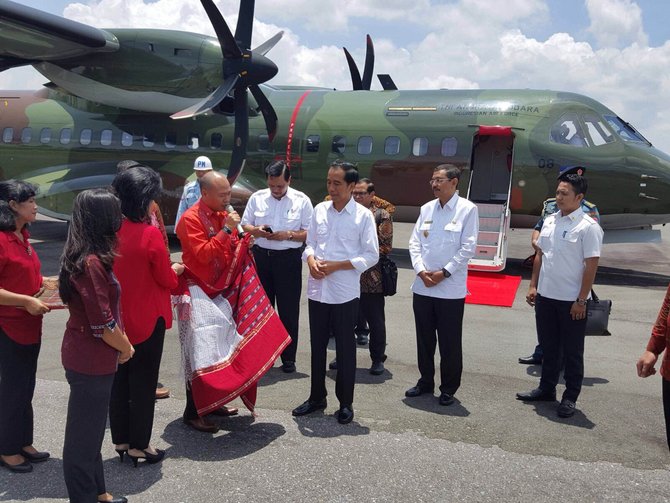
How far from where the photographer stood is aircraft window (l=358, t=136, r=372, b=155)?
11906 mm

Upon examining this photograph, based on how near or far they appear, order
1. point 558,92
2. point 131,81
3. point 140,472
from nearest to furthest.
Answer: point 140,472, point 558,92, point 131,81

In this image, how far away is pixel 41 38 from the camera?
432 inches

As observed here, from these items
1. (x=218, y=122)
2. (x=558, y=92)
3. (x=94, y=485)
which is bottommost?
(x=94, y=485)

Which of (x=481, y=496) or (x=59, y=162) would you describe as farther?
(x=59, y=162)

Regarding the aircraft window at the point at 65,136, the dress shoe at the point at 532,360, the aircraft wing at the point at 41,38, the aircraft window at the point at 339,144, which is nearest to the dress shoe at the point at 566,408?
the dress shoe at the point at 532,360

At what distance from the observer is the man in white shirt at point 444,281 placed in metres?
4.90

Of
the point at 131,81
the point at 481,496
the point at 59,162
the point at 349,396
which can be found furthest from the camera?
the point at 59,162

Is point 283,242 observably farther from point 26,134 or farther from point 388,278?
point 26,134

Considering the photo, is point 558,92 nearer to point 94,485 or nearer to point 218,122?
point 218,122

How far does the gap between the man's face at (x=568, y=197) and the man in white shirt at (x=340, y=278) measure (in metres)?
1.54

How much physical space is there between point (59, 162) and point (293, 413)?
12.1 m

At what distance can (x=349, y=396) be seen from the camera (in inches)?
177

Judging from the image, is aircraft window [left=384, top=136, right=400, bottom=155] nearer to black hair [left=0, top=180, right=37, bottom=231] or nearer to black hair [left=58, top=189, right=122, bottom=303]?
black hair [left=0, top=180, right=37, bottom=231]

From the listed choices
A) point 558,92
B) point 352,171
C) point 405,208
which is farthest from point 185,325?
point 558,92
